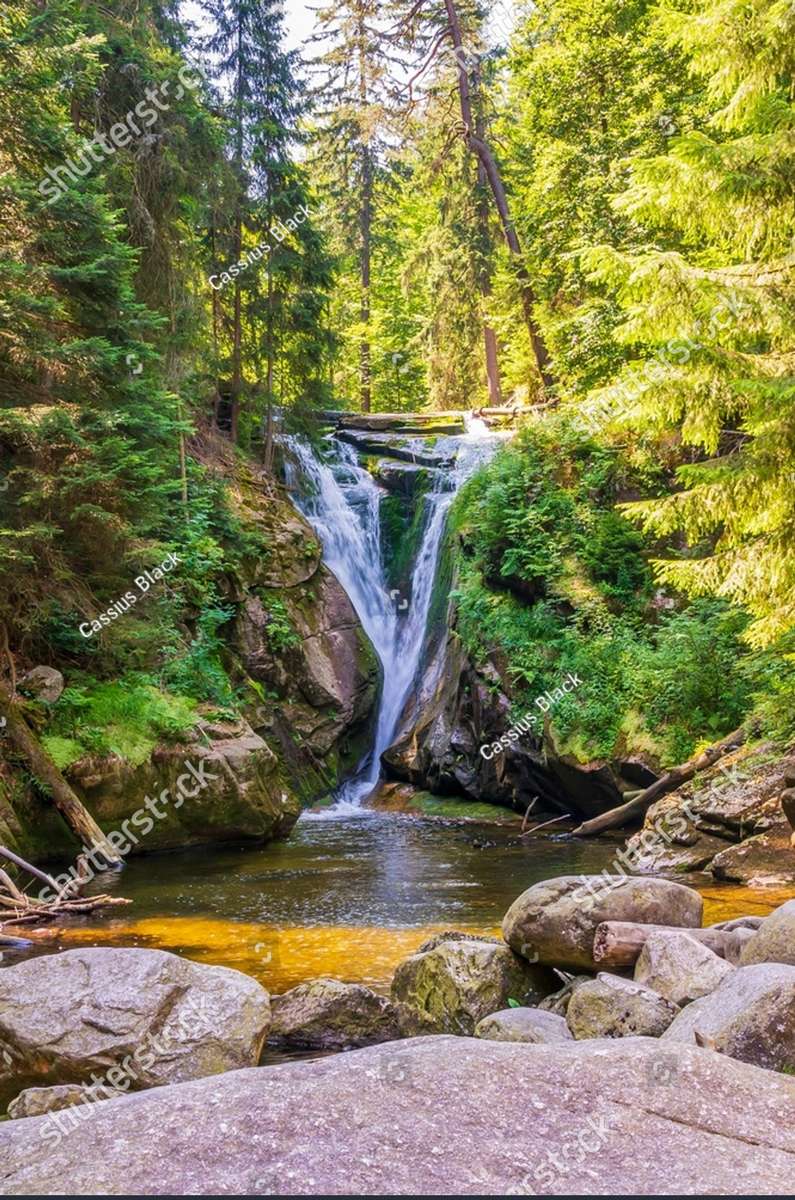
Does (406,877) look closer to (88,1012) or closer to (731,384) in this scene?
(88,1012)

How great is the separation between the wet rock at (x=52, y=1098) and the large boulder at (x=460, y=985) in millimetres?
1977

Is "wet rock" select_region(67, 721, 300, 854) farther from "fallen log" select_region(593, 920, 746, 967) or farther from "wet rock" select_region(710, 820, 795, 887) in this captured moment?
"fallen log" select_region(593, 920, 746, 967)

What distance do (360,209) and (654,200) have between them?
2575 cm

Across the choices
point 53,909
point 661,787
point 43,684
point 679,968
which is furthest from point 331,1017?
point 661,787

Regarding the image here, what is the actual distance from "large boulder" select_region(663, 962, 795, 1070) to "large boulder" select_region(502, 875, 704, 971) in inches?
70.0

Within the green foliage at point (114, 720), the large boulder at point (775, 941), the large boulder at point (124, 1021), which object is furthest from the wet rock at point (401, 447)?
the large boulder at point (124, 1021)

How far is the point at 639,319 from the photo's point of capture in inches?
301

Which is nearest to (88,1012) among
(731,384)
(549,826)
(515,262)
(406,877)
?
(406,877)

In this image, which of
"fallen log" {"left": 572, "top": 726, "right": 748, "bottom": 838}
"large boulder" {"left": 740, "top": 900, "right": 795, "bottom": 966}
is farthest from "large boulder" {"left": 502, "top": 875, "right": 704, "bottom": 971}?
"fallen log" {"left": 572, "top": 726, "right": 748, "bottom": 838}

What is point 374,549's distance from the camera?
1956 cm

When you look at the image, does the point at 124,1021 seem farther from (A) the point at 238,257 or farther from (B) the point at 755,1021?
(A) the point at 238,257

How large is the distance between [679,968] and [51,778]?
7031mm

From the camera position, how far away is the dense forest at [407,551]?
19.1 ft

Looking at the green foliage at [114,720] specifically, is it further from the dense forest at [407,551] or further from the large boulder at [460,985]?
the large boulder at [460,985]
